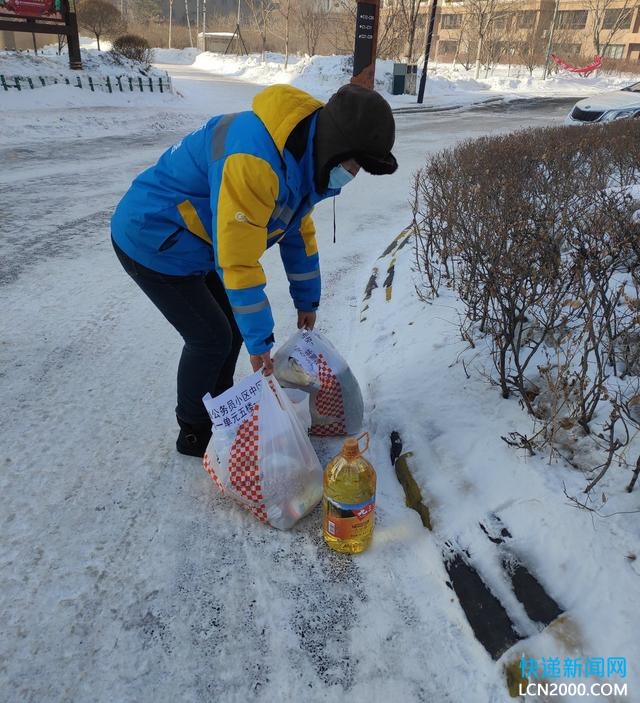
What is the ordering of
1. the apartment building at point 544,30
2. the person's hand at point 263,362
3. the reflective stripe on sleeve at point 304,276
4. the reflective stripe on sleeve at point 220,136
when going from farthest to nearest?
the apartment building at point 544,30 < the reflective stripe on sleeve at point 304,276 < the person's hand at point 263,362 < the reflective stripe on sleeve at point 220,136

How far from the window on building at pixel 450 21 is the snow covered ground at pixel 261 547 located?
192 feet

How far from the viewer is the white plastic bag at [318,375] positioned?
262 centimetres

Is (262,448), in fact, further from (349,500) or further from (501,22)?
(501,22)

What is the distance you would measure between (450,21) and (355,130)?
62.2 metres

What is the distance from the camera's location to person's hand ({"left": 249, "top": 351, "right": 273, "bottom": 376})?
2.09 m

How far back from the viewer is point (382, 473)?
2.56m

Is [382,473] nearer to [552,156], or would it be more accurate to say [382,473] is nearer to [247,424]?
[247,424]

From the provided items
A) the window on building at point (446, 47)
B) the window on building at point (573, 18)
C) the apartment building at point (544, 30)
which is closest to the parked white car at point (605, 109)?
the apartment building at point (544, 30)

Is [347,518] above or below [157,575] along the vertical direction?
above

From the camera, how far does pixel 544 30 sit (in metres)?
48.4

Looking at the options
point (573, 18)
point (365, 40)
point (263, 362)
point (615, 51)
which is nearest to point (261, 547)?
point (263, 362)

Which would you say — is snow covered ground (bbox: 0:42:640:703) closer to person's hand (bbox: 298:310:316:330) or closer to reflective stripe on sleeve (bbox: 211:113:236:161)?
person's hand (bbox: 298:310:316:330)

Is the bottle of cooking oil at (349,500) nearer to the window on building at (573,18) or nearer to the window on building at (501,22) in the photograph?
the window on building at (501,22)

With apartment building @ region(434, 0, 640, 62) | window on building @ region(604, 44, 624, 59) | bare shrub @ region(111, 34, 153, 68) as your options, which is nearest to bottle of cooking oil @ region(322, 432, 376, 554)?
bare shrub @ region(111, 34, 153, 68)
